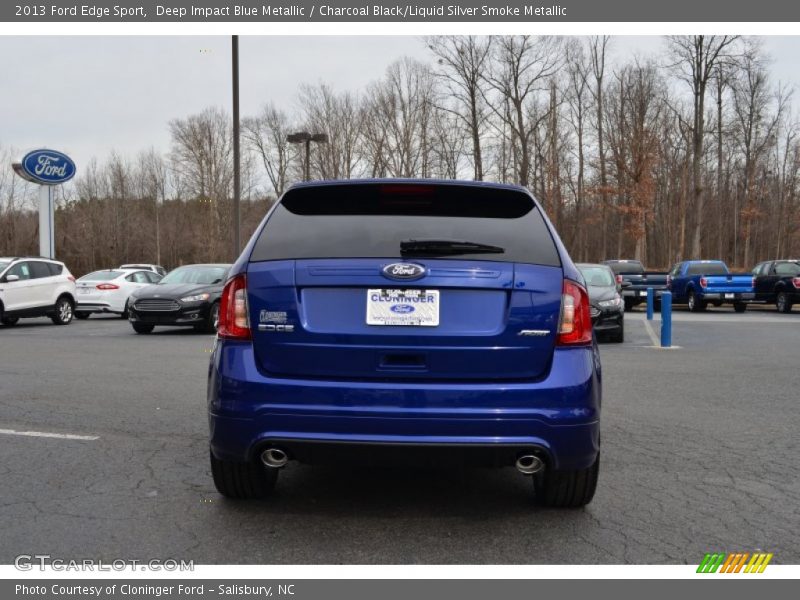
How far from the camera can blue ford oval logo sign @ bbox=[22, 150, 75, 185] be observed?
29.5 metres

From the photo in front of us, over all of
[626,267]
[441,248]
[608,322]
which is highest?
[441,248]

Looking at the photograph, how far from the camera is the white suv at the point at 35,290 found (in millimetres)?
18562

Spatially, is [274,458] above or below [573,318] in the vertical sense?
below

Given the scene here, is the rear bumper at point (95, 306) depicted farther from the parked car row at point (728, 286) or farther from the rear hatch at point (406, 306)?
the rear hatch at point (406, 306)

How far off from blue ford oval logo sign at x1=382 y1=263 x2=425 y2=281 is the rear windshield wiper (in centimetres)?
9

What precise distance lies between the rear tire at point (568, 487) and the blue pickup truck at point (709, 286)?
75.2ft

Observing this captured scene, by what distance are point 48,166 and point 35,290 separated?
A: 41.6ft

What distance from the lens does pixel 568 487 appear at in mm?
4082

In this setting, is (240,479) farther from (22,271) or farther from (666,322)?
(22,271)

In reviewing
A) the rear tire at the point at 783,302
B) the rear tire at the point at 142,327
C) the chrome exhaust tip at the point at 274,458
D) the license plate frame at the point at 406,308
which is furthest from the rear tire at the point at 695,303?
the chrome exhaust tip at the point at 274,458

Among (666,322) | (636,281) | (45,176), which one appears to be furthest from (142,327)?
(636,281)

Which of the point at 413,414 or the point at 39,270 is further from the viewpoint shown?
the point at 39,270

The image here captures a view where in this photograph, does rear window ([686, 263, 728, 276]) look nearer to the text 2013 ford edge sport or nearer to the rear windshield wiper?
the text 2013 ford edge sport

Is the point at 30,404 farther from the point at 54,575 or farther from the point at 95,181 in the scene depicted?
the point at 95,181
